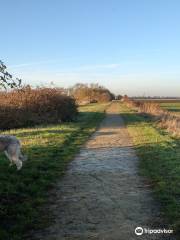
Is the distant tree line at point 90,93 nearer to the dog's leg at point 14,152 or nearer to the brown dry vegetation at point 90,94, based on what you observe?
the brown dry vegetation at point 90,94

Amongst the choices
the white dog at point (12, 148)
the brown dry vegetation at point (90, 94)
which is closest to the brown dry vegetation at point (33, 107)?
the white dog at point (12, 148)

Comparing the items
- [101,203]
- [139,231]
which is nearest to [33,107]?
[101,203]

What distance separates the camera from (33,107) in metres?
27.3

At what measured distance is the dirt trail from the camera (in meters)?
6.32

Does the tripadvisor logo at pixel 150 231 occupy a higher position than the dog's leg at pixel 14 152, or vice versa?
the dog's leg at pixel 14 152

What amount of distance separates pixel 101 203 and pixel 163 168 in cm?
406

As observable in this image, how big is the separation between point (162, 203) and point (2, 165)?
544cm

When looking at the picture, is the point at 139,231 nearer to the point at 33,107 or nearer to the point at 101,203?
the point at 101,203

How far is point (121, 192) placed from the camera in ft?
28.8

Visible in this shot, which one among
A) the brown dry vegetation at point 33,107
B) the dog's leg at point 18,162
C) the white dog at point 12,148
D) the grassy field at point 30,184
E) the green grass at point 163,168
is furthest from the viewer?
the brown dry vegetation at point 33,107

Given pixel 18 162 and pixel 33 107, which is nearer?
pixel 18 162

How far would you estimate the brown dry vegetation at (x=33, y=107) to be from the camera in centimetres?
2555

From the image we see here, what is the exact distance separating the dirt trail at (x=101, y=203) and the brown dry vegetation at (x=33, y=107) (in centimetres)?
1321

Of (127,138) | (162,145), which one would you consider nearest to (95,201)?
(162,145)
